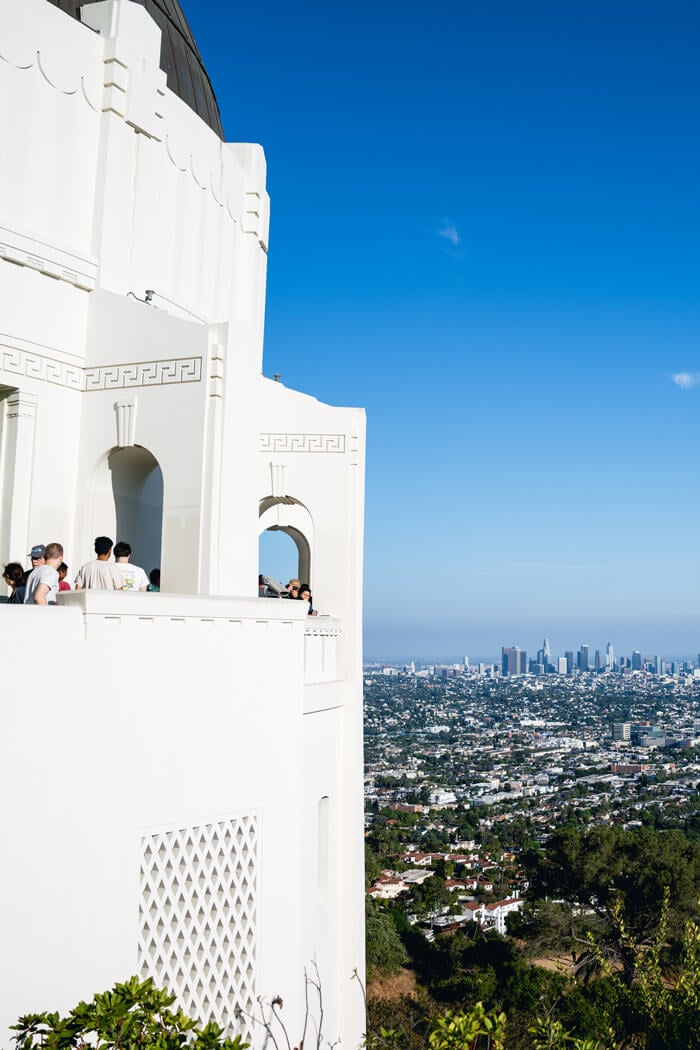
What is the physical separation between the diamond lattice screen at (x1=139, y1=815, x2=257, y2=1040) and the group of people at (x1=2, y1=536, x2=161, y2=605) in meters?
1.69

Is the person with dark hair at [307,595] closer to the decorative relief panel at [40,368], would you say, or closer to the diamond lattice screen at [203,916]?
the decorative relief panel at [40,368]

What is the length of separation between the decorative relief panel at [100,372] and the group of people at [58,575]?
1.70 metres

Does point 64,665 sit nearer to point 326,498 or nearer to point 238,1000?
point 238,1000

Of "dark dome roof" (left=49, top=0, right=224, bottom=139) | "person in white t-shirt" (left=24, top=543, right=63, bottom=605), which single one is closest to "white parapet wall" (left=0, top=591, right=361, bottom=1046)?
"person in white t-shirt" (left=24, top=543, right=63, bottom=605)

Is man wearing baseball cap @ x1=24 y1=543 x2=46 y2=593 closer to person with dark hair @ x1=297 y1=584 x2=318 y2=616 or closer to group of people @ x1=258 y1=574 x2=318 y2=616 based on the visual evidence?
group of people @ x1=258 y1=574 x2=318 y2=616

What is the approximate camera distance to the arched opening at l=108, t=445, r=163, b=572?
8438 millimetres

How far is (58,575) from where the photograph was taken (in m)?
5.99

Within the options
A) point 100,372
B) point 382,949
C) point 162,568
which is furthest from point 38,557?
point 382,949

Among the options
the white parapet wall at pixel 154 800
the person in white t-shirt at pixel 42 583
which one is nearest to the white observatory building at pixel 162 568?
the white parapet wall at pixel 154 800

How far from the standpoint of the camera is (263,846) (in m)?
6.21

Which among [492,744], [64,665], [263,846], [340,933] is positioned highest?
[64,665]

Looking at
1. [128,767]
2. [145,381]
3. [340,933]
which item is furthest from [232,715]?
[340,933]

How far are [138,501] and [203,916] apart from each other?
420cm

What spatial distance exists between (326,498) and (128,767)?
16.9ft
